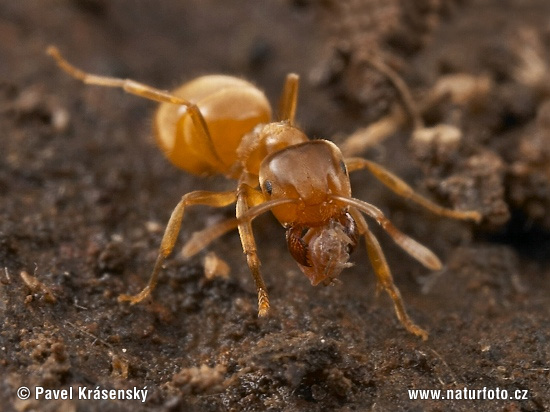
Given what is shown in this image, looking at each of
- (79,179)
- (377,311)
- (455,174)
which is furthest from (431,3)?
(79,179)

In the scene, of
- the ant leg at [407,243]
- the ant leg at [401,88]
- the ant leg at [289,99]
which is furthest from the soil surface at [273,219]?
the ant leg at [289,99]

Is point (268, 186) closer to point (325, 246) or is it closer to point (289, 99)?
point (325, 246)

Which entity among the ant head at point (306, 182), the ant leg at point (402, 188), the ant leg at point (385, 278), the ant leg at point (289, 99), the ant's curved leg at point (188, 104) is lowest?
the ant leg at point (385, 278)

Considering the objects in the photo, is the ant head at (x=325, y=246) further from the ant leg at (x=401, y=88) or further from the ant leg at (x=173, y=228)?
the ant leg at (x=401, y=88)

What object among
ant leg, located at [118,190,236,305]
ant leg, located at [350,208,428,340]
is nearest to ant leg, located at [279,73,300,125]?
ant leg, located at [118,190,236,305]

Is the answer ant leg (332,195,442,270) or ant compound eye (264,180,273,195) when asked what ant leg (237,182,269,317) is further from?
ant leg (332,195,442,270)
